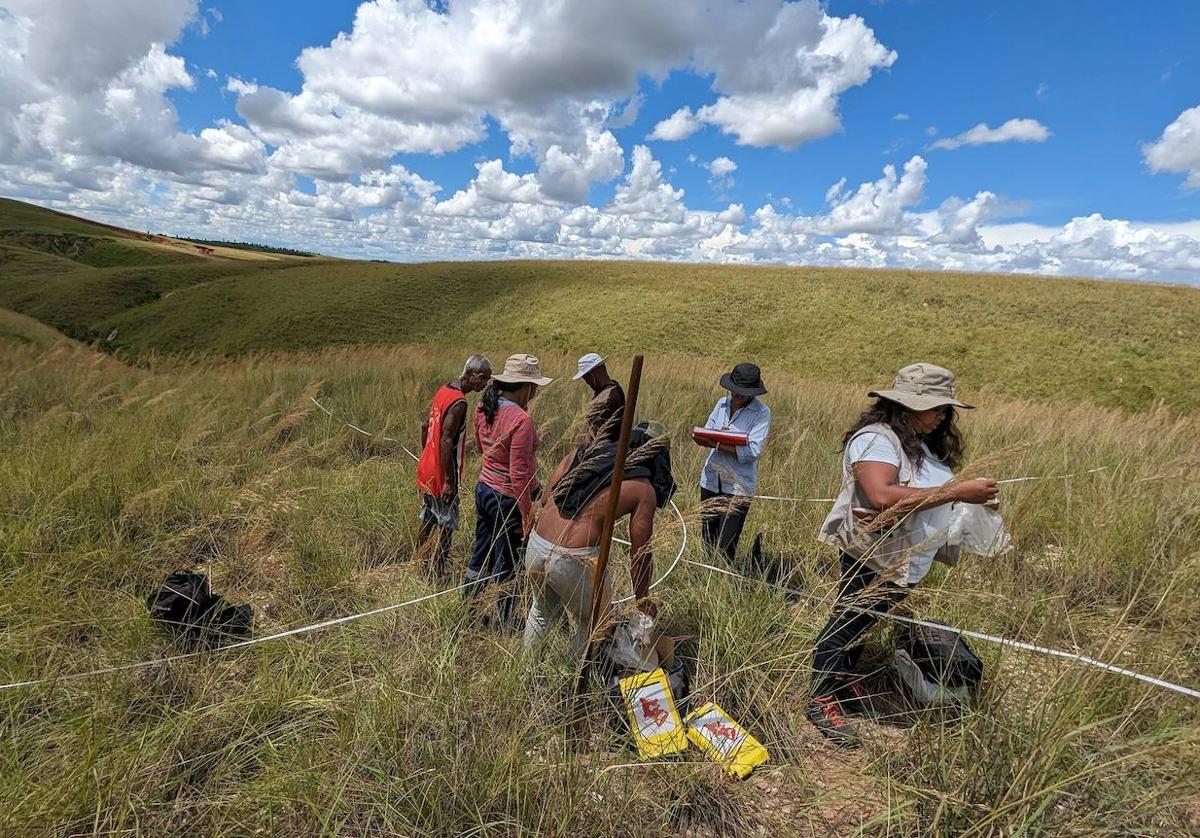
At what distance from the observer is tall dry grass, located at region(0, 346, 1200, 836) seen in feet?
5.49

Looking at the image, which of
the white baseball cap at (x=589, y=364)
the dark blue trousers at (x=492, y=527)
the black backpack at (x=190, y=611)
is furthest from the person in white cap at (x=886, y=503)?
the black backpack at (x=190, y=611)

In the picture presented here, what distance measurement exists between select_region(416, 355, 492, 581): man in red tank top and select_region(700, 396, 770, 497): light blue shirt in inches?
68.1

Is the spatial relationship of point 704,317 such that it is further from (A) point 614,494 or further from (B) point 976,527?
(A) point 614,494

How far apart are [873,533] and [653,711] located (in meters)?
1.15

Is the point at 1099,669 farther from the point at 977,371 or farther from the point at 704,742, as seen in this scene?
the point at 977,371

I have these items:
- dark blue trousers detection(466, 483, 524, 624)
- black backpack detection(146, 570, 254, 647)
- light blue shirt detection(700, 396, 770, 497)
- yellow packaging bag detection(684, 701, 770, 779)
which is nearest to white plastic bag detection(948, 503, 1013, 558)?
yellow packaging bag detection(684, 701, 770, 779)

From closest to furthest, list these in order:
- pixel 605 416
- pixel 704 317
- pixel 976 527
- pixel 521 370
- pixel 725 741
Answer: pixel 725 741 → pixel 976 527 → pixel 605 416 → pixel 521 370 → pixel 704 317

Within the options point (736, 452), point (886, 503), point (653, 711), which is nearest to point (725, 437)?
point (736, 452)

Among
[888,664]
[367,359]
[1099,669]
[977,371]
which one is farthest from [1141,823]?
[977,371]

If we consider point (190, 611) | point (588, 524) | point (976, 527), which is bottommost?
point (190, 611)

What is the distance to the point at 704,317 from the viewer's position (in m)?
30.4

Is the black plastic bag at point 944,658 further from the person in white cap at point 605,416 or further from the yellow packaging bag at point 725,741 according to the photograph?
the person in white cap at point 605,416

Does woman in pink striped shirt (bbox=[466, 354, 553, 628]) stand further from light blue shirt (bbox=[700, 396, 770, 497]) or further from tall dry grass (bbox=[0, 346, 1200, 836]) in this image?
light blue shirt (bbox=[700, 396, 770, 497])

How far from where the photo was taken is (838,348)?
80.9ft
